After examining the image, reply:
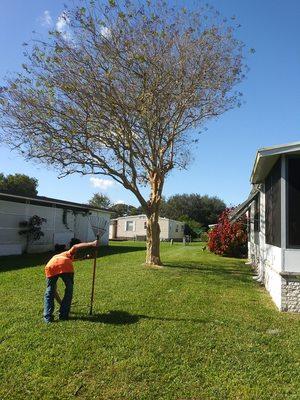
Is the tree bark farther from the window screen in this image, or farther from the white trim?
the window screen

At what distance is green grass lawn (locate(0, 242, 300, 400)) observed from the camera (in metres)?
5.08

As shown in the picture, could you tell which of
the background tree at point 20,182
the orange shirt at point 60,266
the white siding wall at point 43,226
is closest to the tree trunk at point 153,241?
the white siding wall at point 43,226

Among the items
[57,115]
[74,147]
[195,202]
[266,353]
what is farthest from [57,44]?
[195,202]

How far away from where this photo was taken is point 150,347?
21.0ft

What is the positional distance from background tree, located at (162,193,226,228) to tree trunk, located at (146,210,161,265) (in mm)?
55068

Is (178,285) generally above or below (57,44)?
below

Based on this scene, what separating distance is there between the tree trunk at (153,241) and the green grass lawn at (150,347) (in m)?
5.87

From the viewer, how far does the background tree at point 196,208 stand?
73125 millimetres

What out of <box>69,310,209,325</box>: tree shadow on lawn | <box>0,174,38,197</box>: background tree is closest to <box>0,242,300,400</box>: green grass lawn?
<box>69,310,209,325</box>: tree shadow on lawn

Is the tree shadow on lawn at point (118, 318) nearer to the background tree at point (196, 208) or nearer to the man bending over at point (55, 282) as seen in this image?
the man bending over at point (55, 282)

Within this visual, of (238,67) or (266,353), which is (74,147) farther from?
(266,353)

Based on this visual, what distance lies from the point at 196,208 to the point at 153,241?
57136mm

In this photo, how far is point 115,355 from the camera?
19.9 feet

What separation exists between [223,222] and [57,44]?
15.5 m
